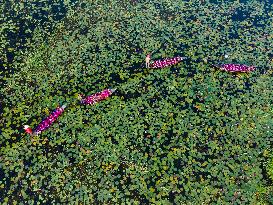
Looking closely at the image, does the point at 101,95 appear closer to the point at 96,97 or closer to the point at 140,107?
the point at 96,97

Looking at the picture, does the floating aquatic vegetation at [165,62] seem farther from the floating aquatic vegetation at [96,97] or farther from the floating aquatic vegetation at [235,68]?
the floating aquatic vegetation at [96,97]

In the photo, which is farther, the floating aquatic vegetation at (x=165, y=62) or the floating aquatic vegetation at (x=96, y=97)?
the floating aquatic vegetation at (x=165, y=62)

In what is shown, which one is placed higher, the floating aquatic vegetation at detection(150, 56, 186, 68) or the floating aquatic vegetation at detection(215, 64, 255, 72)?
the floating aquatic vegetation at detection(150, 56, 186, 68)

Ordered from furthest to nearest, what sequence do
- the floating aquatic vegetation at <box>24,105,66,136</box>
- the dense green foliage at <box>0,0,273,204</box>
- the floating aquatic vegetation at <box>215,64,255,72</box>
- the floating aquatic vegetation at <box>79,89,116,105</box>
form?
the floating aquatic vegetation at <box>215,64,255,72</box> → the floating aquatic vegetation at <box>79,89,116,105</box> → the floating aquatic vegetation at <box>24,105,66,136</box> → the dense green foliage at <box>0,0,273,204</box>

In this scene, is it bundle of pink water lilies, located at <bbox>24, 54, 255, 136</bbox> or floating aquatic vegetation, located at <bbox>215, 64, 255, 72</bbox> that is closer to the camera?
bundle of pink water lilies, located at <bbox>24, 54, 255, 136</bbox>

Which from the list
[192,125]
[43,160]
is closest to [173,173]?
[192,125]

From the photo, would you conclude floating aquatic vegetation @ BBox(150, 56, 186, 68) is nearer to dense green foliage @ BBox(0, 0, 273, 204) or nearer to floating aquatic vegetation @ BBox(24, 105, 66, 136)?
dense green foliage @ BBox(0, 0, 273, 204)

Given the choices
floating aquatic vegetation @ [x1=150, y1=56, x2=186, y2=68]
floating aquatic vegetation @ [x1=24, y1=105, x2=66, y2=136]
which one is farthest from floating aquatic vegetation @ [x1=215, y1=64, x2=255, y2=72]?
floating aquatic vegetation @ [x1=24, y1=105, x2=66, y2=136]

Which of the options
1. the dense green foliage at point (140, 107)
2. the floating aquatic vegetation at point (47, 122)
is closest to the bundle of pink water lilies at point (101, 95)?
the floating aquatic vegetation at point (47, 122)
